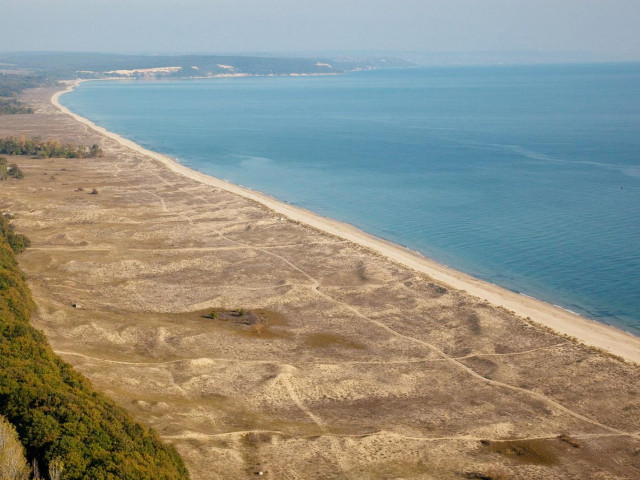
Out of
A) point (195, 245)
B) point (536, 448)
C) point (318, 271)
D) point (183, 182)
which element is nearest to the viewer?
point (536, 448)

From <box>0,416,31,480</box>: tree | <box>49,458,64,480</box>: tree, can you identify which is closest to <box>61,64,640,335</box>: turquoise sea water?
<box>49,458,64,480</box>: tree

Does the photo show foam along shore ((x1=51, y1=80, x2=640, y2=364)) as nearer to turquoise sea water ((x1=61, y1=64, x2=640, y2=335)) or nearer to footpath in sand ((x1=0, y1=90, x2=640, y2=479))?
footpath in sand ((x1=0, y1=90, x2=640, y2=479))

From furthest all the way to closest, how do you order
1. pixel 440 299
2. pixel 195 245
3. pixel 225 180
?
pixel 225 180, pixel 195 245, pixel 440 299

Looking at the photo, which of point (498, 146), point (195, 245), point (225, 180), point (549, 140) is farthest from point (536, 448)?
point (549, 140)

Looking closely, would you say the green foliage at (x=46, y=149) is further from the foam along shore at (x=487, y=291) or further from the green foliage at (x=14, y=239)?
the green foliage at (x=14, y=239)

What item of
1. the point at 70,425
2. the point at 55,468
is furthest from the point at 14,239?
the point at 55,468

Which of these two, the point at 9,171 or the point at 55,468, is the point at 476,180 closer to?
the point at 9,171

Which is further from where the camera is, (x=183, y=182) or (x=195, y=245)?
(x=183, y=182)

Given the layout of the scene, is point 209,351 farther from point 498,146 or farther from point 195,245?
point 498,146
